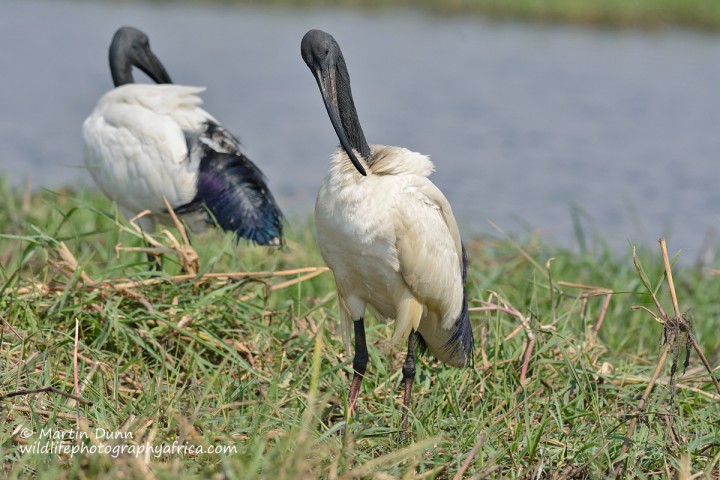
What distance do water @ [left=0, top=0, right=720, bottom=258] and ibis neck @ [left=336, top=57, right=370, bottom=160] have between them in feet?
10.2

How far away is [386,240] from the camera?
3330 mm

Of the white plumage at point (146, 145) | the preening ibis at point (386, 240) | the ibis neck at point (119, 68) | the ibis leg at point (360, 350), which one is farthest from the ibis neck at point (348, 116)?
the ibis neck at point (119, 68)

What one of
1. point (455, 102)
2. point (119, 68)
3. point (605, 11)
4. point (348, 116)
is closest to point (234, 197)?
point (119, 68)

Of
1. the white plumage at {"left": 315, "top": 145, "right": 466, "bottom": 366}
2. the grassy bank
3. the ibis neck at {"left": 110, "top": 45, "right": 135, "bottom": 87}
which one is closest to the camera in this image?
the white plumage at {"left": 315, "top": 145, "right": 466, "bottom": 366}

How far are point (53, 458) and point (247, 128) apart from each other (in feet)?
32.4

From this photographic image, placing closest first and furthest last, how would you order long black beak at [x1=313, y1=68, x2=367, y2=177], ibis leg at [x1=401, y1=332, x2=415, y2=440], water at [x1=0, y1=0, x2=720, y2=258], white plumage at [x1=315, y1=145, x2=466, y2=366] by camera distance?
white plumage at [x1=315, y1=145, x2=466, y2=366] → long black beak at [x1=313, y1=68, x2=367, y2=177] → ibis leg at [x1=401, y1=332, x2=415, y2=440] → water at [x1=0, y1=0, x2=720, y2=258]

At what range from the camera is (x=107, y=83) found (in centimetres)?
1383

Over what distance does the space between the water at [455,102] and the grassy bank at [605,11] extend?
885 millimetres

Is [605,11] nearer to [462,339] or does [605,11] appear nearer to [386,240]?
[462,339]

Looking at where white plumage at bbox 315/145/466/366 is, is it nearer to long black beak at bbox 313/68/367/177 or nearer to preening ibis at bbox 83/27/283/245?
long black beak at bbox 313/68/367/177

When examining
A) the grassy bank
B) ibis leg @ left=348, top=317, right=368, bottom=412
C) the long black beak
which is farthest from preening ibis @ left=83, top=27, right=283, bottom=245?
the grassy bank

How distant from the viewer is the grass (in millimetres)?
2812

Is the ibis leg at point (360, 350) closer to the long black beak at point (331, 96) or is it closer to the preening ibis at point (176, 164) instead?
A: the long black beak at point (331, 96)

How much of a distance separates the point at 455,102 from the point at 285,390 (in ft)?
39.0
